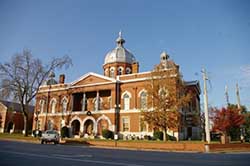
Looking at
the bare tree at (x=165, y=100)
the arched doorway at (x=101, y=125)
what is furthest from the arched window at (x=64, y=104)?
the bare tree at (x=165, y=100)

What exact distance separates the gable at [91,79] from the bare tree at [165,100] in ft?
40.4

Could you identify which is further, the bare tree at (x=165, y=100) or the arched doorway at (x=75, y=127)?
the arched doorway at (x=75, y=127)

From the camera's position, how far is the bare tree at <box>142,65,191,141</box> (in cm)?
2850

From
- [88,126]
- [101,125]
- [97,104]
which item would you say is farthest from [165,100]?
[88,126]

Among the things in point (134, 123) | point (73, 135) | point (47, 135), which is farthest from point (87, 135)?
point (47, 135)

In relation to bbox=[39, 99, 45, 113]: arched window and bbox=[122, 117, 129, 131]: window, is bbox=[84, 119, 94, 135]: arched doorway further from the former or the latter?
bbox=[39, 99, 45, 113]: arched window

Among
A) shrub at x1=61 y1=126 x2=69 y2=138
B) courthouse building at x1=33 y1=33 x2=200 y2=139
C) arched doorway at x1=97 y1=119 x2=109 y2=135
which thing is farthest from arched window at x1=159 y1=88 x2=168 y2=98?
shrub at x1=61 y1=126 x2=69 y2=138

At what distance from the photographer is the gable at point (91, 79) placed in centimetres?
4141

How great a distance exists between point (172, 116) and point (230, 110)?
462 inches

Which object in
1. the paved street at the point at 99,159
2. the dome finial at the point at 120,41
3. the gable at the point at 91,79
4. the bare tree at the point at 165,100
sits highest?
the dome finial at the point at 120,41

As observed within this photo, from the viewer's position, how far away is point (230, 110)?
34781 millimetres

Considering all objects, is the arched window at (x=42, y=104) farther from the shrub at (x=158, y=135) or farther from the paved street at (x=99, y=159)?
the paved street at (x=99, y=159)

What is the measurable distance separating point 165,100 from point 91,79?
18.3m

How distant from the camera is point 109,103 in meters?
42.2
